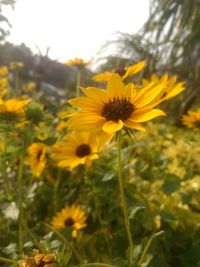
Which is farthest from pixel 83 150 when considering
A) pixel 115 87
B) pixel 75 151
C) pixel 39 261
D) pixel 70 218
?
pixel 39 261

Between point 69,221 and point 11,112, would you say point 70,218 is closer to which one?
point 69,221

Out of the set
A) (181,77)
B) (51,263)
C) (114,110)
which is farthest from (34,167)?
(181,77)

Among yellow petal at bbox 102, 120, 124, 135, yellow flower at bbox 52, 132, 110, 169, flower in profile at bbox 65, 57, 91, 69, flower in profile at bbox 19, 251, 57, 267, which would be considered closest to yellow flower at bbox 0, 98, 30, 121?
yellow flower at bbox 52, 132, 110, 169

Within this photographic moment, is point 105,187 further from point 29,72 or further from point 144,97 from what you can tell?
point 29,72

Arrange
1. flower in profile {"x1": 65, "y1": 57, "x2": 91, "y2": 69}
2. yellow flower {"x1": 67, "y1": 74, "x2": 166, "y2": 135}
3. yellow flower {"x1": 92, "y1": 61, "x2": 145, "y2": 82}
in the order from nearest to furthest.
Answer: yellow flower {"x1": 67, "y1": 74, "x2": 166, "y2": 135}
yellow flower {"x1": 92, "y1": 61, "x2": 145, "y2": 82}
flower in profile {"x1": 65, "y1": 57, "x2": 91, "y2": 69}

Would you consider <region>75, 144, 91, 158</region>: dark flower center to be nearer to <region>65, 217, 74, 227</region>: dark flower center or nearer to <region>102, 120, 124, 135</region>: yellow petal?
<region>65, 217, 74, 227</region>: dark flower center
